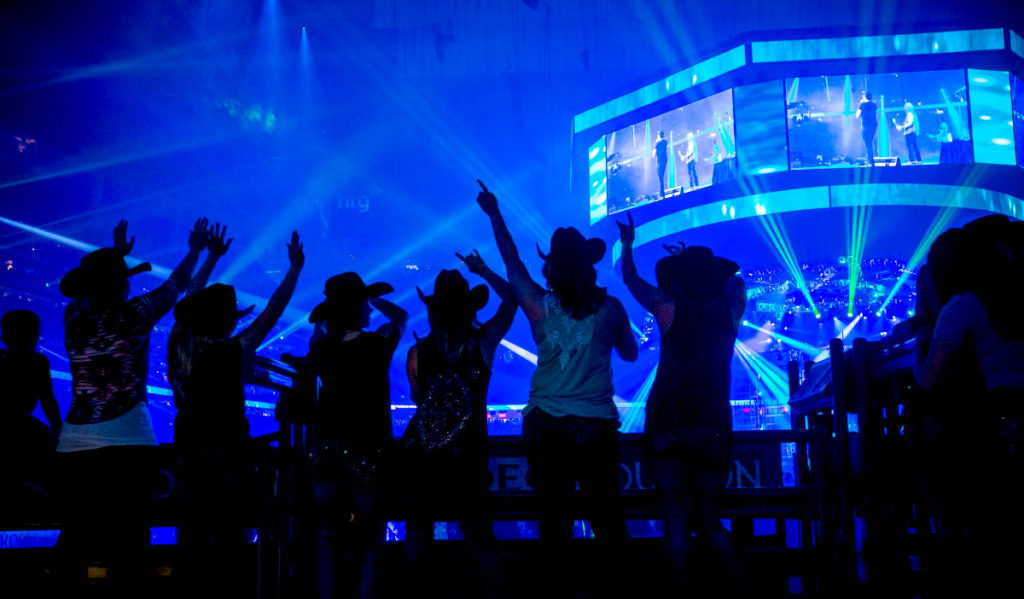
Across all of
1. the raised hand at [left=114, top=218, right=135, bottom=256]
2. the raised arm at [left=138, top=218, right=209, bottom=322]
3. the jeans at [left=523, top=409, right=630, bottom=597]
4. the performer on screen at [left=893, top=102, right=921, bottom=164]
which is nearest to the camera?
the jeans at [left=523, top=409, right=630, bottom=597]

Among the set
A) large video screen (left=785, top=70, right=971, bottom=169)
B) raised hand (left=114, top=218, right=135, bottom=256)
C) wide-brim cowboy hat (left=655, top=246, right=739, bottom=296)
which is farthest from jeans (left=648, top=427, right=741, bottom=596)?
large video screen (left=785, top=70, right=971, bottom=169)

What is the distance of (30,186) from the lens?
18.5m

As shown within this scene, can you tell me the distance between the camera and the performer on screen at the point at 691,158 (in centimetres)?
2364

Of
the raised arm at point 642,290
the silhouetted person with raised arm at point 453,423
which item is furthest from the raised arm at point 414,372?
the raised arm at point 642,290

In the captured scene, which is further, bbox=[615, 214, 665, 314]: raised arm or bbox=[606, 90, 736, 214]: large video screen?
bbox=[606, 90, 736, 214]: large video screen

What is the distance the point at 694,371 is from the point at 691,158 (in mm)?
20795

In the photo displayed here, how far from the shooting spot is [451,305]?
13.9 feet

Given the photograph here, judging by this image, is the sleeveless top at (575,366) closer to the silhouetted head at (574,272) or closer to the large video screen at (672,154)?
the silhouetted head at (574,272)

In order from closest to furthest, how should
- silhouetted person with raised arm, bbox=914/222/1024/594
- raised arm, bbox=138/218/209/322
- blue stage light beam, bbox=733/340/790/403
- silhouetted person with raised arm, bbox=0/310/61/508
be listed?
silhouetted person with raised arm, bbox=914/222/1024/594, raised arm, bbox=138/218/209/322, silhouetted person with raised arm, bbox=0/310/61/508, blue stage light beam, bbox=733/340/790/403

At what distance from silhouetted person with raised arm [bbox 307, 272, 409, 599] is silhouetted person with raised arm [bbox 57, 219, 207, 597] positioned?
0.89 m

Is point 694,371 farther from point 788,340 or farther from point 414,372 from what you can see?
point 788,340

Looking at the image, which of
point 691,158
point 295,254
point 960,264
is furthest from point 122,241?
point 691,158

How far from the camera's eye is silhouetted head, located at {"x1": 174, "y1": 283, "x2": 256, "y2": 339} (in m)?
4.32

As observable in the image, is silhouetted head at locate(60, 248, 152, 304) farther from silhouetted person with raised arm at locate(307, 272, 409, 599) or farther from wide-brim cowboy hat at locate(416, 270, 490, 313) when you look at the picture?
wide-brim cowboy hat at locate(416, 270, 490, 313)
